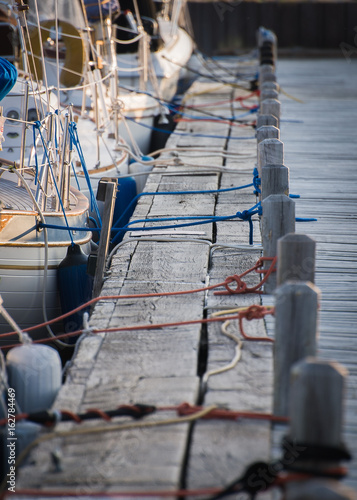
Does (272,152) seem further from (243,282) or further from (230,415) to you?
(230,415)

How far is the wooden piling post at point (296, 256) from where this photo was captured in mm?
3074

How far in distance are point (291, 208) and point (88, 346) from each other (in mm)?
1349

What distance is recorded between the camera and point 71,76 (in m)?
8.23

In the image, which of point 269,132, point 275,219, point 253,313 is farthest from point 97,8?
point 253,313

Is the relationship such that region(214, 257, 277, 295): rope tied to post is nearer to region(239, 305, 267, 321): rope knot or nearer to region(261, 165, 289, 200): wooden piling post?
region(239, 305, 267, 321): rope knot

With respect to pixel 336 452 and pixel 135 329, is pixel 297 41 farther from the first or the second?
pixel 336 452

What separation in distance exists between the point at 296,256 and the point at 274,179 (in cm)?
125

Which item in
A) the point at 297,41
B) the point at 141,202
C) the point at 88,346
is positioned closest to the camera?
the point at 88,346

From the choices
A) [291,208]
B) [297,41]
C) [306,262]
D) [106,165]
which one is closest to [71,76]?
[106,165]

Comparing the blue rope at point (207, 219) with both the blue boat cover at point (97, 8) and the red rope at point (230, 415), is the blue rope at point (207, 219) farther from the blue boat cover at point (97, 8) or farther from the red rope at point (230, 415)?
the blue boat cover at point (97, 8)

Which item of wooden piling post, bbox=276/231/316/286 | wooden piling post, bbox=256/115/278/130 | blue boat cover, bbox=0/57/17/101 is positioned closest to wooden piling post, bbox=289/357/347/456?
wooden piling post, bbox=276/231/316/286

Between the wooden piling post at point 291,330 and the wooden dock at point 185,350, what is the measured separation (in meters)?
0.15

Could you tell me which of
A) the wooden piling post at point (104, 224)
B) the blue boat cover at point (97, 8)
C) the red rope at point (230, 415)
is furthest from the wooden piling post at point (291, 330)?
the blue boat cover at point (97, 8)

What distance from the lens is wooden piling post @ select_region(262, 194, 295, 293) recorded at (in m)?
3.84
